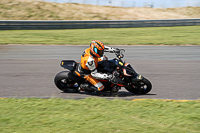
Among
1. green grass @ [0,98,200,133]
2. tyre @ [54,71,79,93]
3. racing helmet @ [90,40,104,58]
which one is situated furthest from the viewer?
tyre @ [54,71,79,93]

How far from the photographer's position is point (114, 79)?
783 centimetres

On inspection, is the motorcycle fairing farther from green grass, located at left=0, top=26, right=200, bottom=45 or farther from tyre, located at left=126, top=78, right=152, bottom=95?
green grass, located at left=0, top=26, right=200, bottom=45

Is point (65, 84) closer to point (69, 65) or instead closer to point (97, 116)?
point (69, 65)

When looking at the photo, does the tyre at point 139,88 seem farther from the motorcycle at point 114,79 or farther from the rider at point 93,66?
the rider at point 93,66

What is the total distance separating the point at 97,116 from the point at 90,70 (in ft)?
7.98

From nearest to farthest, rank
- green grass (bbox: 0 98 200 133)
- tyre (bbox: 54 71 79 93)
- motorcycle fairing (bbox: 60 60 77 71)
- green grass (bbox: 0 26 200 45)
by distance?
1. green grass (bbox: 0 98 200 133)
2. motorcycle fairing (bbox: 60 60 77 71)
3. tyre (bbox: 54 71 79 93)
4. green grass (bbox: 0 26 200 45)

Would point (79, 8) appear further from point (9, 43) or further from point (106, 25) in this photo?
point (9, 43)

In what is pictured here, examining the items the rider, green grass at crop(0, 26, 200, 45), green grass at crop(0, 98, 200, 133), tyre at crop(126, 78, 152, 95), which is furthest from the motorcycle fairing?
green grass at crop(0, 26, 200, 45)

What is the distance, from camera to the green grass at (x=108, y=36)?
1892cm

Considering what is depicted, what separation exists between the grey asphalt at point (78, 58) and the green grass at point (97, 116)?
1247 mm

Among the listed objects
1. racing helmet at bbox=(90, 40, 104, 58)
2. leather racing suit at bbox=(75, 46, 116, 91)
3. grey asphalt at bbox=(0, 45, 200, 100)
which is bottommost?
grey asphalt at bbox=(0, 45, 200, 100)

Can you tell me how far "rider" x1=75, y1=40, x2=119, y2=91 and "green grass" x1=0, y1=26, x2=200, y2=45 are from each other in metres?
10.3

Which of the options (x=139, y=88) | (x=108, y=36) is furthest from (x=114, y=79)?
(x=108, y=36)

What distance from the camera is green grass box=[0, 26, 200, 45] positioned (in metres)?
18.9
